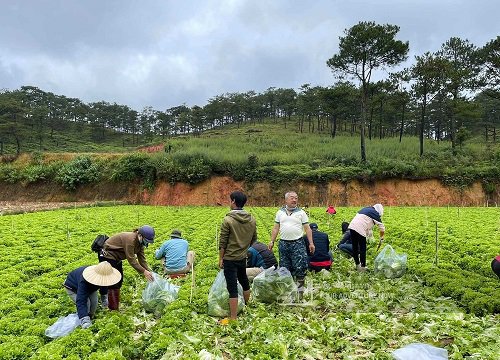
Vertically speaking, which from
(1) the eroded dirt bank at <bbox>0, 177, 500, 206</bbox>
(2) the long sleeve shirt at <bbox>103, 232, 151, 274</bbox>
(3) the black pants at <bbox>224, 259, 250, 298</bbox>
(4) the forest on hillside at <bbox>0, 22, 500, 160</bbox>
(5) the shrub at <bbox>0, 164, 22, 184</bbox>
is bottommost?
(1) the eroded dirt bank at <bbox>0, 177, 500, 206</bbox>

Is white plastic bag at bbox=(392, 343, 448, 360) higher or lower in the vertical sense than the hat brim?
lower

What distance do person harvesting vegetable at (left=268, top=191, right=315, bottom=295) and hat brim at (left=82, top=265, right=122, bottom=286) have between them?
137 inches

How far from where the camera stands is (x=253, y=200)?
41031 millimetres

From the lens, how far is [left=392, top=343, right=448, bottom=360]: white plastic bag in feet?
16.8

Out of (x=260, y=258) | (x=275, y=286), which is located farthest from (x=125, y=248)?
(x=260, y=258)

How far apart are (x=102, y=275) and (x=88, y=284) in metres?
0.29

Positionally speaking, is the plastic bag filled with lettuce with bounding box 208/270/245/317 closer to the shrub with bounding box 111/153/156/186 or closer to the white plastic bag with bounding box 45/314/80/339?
the white plastic bag with bounding box 45/314/80/339

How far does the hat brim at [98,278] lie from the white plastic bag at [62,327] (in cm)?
71

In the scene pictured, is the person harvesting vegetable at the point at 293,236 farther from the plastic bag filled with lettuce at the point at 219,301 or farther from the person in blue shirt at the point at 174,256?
the person in blue shirt at the point at 174,256

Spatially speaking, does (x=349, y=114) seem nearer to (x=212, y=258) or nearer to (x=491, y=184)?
(x=491, y=184)

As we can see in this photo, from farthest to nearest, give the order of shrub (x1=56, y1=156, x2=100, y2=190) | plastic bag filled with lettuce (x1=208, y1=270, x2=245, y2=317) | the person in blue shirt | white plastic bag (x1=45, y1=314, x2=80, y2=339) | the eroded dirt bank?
shrub (x1=56, y1=156, x2=100, y2=190) → the eroded dirt bank → the person in blue shirt → plastic bag filled with lettuce (x1=208, y1=270, x2=245, y2=317) → white plastic bag (x1=45, y1=314, x2=80, y2=339)

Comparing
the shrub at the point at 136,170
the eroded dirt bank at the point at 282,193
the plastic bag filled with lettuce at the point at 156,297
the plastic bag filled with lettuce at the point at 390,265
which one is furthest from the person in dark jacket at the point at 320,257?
the shrub at the point at 136,170

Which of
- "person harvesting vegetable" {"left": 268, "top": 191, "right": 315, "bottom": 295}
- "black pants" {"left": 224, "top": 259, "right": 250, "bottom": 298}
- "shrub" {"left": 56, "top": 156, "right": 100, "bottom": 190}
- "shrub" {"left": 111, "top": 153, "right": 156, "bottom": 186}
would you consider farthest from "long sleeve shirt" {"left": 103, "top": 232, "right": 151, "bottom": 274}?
"shrub" {"left": 56, "top": 156, "right": 100, "bottom": 190}

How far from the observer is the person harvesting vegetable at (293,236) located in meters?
8.15
